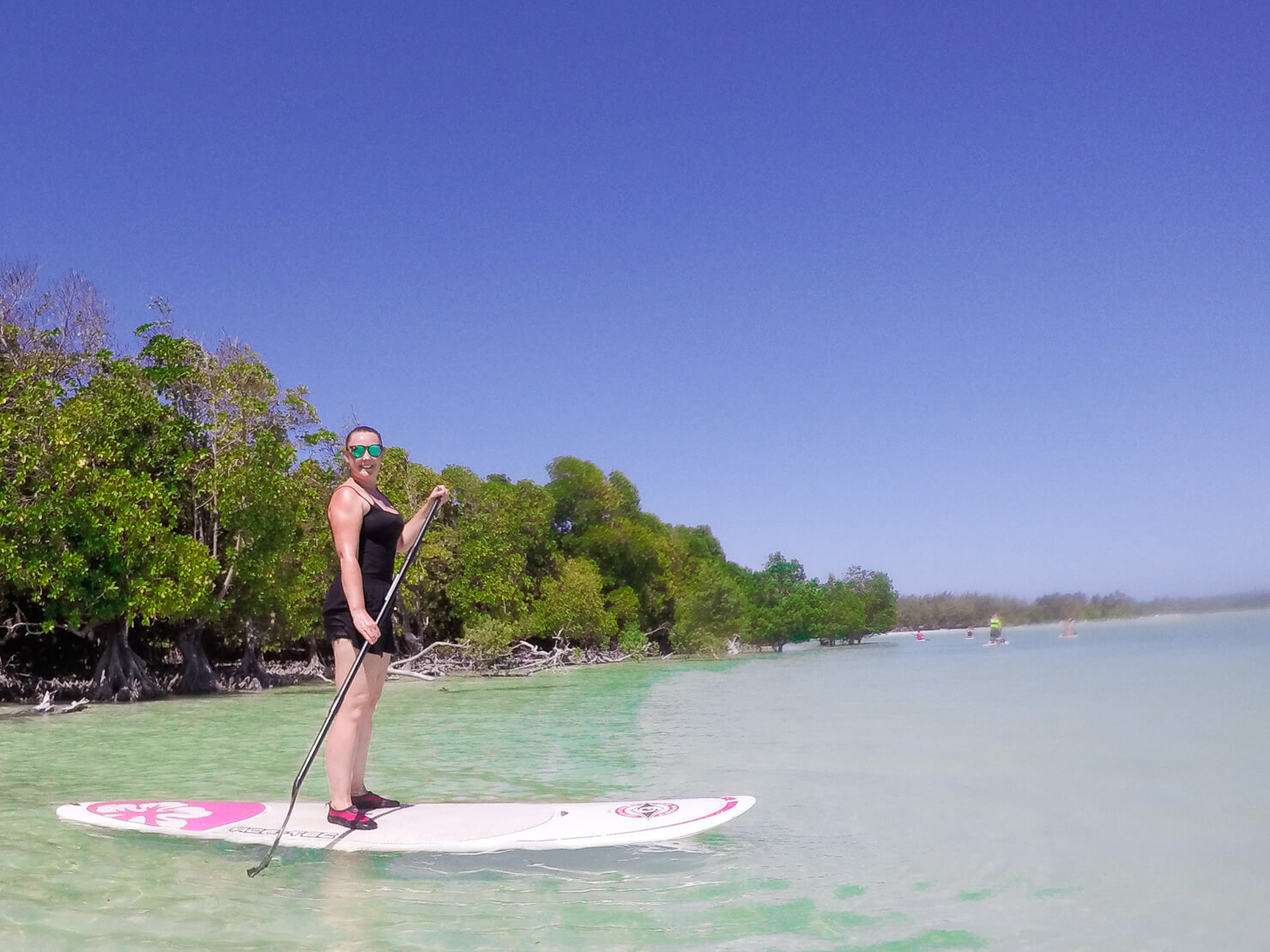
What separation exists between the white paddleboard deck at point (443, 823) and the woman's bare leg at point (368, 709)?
0.20 metres

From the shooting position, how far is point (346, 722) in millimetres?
4695

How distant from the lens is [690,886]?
4.20m

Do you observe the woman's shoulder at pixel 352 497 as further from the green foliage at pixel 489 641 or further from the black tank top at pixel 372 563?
the green foliage at pixel 489 641

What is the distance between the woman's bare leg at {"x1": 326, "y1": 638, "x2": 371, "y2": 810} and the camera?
4.66 metres

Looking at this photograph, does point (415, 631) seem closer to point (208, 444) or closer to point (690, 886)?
point (208, 444)

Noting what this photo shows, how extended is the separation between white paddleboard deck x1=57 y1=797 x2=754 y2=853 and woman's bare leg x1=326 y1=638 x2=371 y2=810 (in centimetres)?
21

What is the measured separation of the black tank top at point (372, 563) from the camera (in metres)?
4.77

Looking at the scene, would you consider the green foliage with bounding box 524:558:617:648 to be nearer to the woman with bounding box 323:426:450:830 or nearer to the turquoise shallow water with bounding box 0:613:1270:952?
the turquoise shallow water with bounding box 0:613:1270:952

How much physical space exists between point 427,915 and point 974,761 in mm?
6826

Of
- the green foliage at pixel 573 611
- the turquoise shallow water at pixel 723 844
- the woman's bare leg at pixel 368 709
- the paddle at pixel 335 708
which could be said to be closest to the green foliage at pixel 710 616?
the green foliage at pixel 573 611

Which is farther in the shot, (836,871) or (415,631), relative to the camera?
(415,631)

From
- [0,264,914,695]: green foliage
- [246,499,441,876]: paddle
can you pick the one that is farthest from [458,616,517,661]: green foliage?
[246,499,441,876]: paddle

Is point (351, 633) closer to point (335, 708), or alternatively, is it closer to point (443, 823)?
point (335, 708)

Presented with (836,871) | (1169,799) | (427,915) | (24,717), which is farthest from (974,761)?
(24,717)
